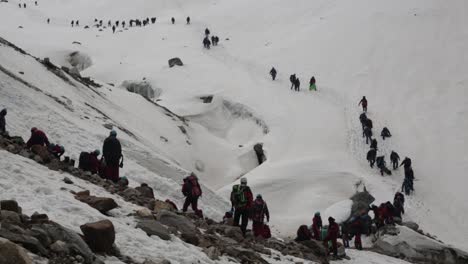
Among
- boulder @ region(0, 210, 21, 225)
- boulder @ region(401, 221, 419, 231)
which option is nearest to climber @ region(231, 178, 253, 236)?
boulder @ region(0, 210, 21, 225)

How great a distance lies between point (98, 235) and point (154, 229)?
2.16m

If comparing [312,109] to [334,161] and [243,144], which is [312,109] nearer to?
[243,144]

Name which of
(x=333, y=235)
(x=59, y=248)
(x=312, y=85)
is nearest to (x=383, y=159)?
(x=312, y=85)

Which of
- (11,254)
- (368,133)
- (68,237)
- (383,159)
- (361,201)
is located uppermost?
(368,133)

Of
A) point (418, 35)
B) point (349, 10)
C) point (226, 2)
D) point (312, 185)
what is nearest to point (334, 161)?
point (312, 185)

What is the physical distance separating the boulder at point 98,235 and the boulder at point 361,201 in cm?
1922

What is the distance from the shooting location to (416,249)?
2153 centimetres

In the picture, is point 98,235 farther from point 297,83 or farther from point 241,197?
point 297,83

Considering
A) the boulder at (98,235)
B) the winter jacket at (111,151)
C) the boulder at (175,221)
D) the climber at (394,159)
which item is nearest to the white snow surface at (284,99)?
the climber at (394,159)

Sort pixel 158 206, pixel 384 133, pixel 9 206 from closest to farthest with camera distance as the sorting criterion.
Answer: pixel 9 206 → pixel 158 206 → pixel 384 133

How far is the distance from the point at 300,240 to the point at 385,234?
7.50 m

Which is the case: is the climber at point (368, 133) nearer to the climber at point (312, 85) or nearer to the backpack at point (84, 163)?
the climber at point (312, 85)

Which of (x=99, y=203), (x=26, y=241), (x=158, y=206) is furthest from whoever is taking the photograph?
(x=158, y=206)

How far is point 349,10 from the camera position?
6147 centimetres
